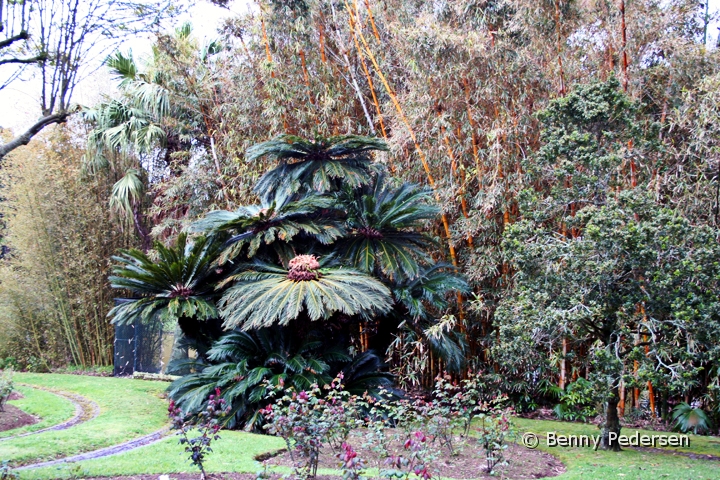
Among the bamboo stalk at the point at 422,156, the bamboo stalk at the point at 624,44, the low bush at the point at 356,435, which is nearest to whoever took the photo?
the low bush at the point at 356,435

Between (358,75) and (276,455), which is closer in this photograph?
(276,455)

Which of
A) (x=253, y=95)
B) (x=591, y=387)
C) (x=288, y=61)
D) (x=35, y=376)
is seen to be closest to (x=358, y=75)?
(x=288, y=61)

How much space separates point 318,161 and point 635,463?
507 centimetres

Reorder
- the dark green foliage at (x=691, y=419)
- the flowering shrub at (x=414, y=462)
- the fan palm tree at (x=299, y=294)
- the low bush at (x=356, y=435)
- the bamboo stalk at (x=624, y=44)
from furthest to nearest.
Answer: the bamboo stalk at (x=624, y=44), the dark green foliage at (x=691, y=419), the fan palm tree at (x=299, y=294), the low bush at (x=356, y=435), the flowering shrub at (x=414, y=462)

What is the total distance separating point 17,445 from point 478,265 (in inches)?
226

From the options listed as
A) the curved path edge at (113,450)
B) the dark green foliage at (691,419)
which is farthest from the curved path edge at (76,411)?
the dark green foliage at (691,419)

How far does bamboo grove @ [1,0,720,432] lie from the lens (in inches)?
257

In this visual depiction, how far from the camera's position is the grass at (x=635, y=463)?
15.6 ft

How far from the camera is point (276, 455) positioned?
5473 millimetres

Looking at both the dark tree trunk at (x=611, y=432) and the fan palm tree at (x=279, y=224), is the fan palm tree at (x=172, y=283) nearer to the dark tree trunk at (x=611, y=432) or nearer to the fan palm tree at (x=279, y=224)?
the fan palm tree at (x=279, y=224)

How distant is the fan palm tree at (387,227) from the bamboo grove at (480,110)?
0.58 metres

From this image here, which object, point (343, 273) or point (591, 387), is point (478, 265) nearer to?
point (343, 273)

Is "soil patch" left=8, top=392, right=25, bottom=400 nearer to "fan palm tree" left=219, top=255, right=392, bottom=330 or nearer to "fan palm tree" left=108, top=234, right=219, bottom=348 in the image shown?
"fan palm tree" left=108, top=234, right=219, bottom=348

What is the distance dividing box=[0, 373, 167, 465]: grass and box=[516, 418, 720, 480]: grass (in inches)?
181
